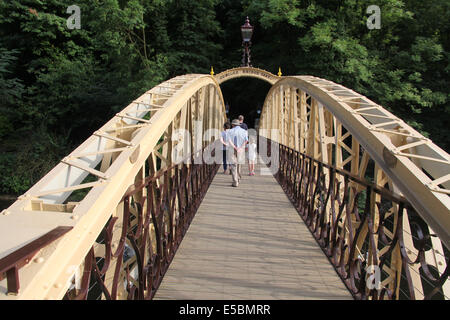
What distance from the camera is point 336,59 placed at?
1482 cm

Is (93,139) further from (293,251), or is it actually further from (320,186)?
(320,186)

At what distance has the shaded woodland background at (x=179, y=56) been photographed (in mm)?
14445

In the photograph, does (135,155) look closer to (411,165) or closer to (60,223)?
(60,223)

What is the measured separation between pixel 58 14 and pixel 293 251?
1998 cm

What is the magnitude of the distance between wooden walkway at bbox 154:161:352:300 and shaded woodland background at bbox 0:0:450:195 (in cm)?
1032

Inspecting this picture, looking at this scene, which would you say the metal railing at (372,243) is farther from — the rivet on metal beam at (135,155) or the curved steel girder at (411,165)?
the rivet on metal beam at (135,155)

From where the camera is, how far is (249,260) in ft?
12.6

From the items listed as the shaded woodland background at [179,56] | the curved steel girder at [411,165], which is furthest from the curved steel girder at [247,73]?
the curved steel girder at [411,165]

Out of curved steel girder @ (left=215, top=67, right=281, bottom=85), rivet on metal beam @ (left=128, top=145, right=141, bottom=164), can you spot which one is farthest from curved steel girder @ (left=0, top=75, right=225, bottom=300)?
curved steel girder @ (left=215, top=67, right=281, bottom=85)

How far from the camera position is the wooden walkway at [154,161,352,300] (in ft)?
10.5

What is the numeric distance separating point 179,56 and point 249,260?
15.7 meters

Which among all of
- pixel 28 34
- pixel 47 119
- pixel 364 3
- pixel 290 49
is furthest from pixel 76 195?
pixel 364 3

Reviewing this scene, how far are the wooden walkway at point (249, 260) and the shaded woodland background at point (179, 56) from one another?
10318mm
